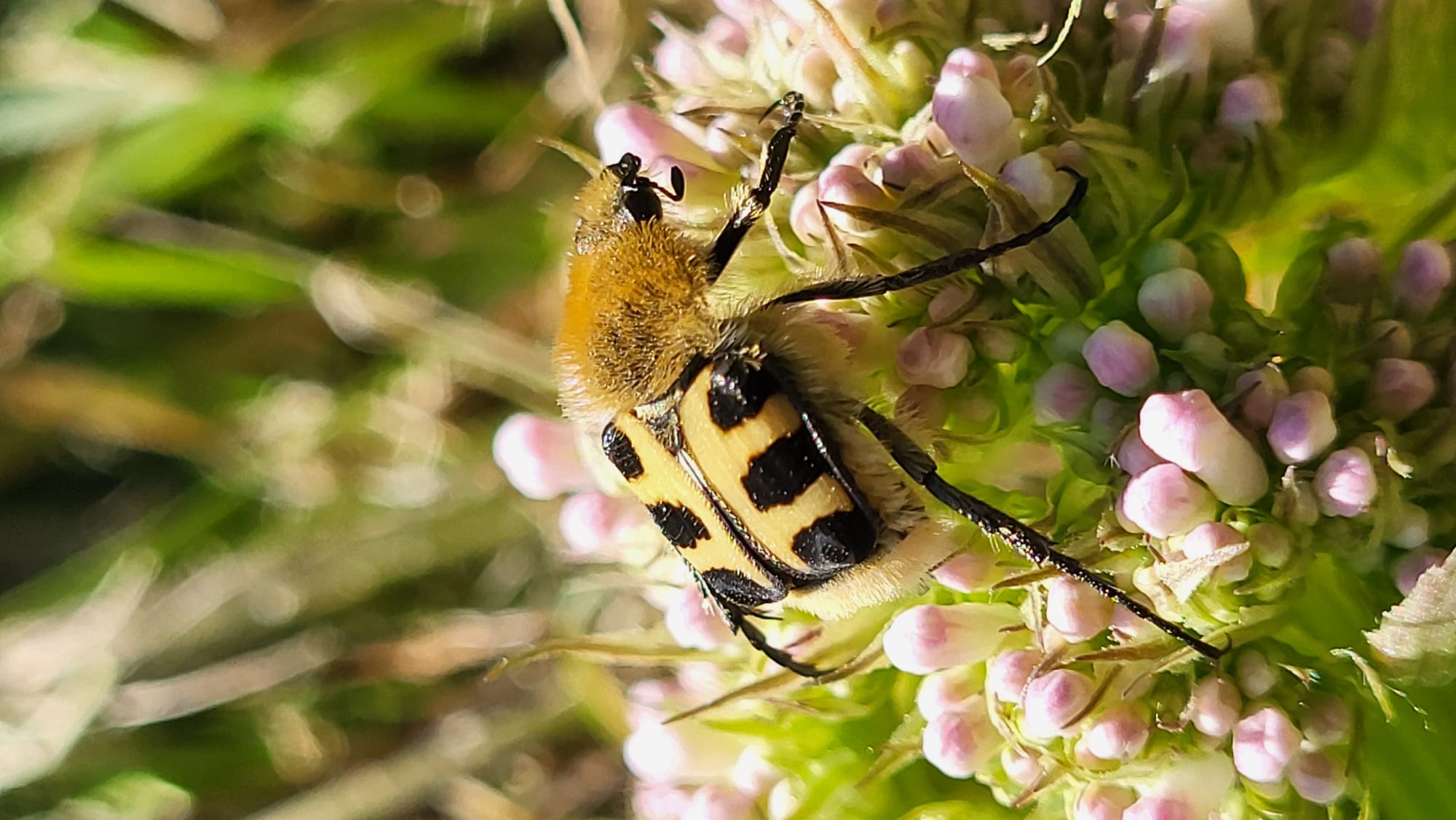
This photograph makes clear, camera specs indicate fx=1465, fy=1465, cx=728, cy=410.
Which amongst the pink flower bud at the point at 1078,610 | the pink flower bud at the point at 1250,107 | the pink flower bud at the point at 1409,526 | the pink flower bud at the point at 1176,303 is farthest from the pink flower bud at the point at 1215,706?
the pink flower bud at the point at 1250,107

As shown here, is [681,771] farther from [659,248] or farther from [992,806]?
[659,248]

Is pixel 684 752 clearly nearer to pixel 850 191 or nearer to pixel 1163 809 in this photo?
pixel 1163 809

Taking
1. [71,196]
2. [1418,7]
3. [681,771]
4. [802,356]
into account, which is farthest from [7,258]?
[1418,7]

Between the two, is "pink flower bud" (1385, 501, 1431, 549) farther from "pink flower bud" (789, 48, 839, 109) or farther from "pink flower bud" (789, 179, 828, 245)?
"pink flower bud" (789, 48, 839, 109)

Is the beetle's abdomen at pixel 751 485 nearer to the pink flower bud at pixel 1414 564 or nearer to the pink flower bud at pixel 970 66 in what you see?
the pink flower bud at pixel 970 66

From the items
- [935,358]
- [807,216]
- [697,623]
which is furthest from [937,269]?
[697,623]

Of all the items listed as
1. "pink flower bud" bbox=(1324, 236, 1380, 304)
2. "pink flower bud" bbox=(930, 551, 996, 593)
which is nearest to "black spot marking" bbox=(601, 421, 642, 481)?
"pink flower bud" bbox=(930, 551, 996, 593)
